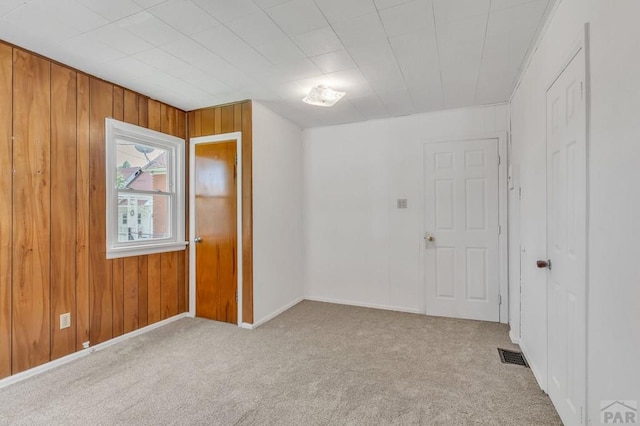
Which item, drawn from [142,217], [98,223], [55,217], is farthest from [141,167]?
[55,217]

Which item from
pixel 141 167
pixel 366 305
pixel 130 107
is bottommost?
pixel 366 305

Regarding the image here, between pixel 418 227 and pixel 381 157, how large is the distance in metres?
1.03

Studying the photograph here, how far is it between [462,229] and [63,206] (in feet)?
13.0

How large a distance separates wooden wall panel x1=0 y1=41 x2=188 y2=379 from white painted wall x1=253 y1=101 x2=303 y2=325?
125 centimetres

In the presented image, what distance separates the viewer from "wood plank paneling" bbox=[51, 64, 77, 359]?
2473mm

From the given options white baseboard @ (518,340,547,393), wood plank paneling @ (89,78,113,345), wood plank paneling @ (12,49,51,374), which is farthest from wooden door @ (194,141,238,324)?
white baseboard @ (518,340,547,393)

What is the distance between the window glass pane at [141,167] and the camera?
3.08 metres

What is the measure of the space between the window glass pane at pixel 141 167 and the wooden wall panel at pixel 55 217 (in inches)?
9.3

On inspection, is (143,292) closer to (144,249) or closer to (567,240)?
(144,249)

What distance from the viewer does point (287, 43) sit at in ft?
7.27

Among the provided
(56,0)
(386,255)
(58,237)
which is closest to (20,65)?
(56,0)

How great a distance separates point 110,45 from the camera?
223 centimetres

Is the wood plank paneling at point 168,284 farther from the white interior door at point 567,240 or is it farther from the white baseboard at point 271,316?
the white interior door at point 567,240

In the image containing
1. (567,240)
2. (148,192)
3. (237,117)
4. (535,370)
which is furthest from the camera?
(237,117)
